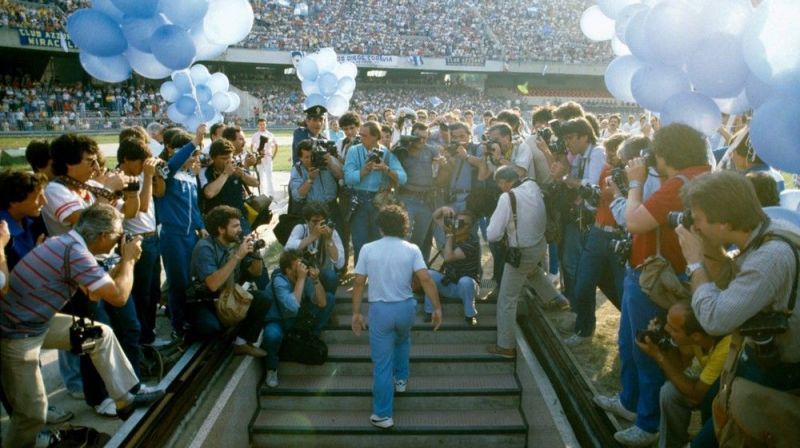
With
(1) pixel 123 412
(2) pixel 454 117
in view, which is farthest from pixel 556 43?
(1) pixel 123 412

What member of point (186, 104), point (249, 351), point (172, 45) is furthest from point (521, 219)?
point (186, 104)

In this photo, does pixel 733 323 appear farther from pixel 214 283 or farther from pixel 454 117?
pixel 454 117

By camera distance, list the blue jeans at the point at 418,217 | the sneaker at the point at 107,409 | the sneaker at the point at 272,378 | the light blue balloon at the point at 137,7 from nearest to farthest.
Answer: the sneaker at the point at 107,409, the light blue balloon at the point at 137,7, the sneaker at the point at 272,378, the blue jeans at the point at 418,217

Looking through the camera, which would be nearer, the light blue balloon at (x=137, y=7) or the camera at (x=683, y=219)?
the camera at (x=683, y=219)

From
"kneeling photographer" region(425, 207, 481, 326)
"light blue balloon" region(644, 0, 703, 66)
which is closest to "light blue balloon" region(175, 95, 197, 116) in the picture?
"kneeling photographer" region(425, 207, 481, 326)

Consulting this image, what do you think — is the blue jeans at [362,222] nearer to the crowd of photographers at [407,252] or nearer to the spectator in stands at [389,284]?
the crowd of photographers at [407,252]

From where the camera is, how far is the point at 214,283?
13.5 feet

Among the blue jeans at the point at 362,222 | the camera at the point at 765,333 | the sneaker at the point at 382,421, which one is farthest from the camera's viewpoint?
the blue jeans at the point at 362,222

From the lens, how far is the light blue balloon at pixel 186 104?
6.69 m

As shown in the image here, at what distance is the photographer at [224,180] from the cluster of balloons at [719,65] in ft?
11.1

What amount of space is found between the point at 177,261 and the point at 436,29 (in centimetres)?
4095

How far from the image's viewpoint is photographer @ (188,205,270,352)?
4.14m

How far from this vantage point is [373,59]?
38.7 metres

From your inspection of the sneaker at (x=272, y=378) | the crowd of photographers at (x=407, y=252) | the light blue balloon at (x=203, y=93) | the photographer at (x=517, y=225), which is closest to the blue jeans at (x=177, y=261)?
the crowd of photographers at (x=407, y=252)
